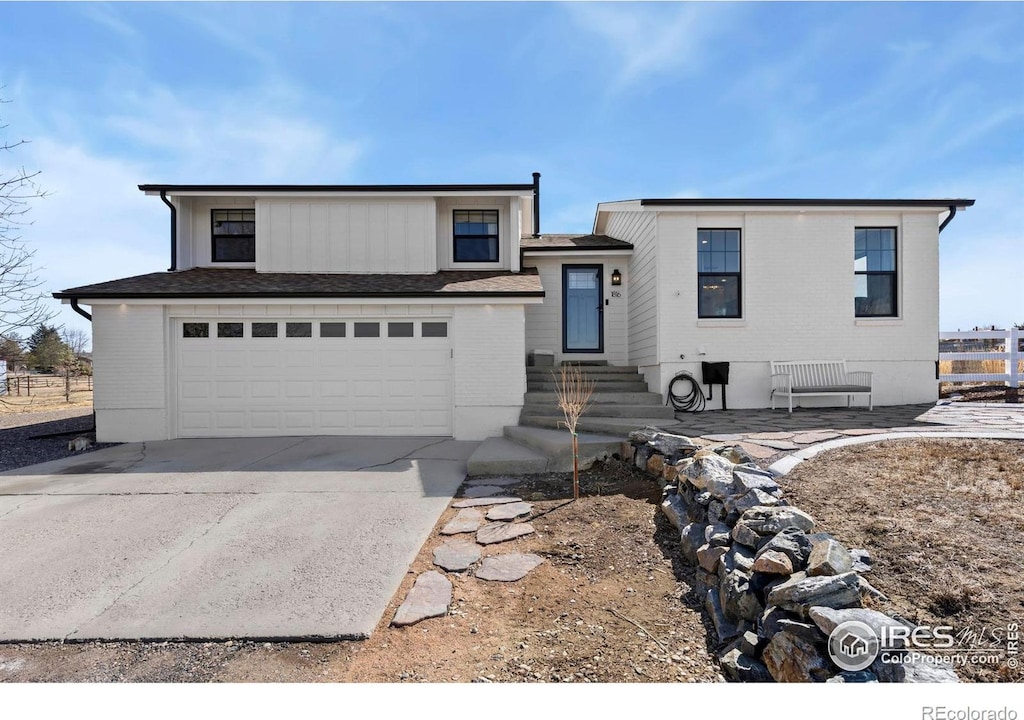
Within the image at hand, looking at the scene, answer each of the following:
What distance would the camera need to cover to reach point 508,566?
10.9 ft

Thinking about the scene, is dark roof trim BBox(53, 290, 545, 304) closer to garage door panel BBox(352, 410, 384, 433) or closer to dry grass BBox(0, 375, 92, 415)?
garage door panel BBox(352, 410, 384, 433)

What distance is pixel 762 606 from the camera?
7.67ft

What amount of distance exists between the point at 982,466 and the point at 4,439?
14.9 m

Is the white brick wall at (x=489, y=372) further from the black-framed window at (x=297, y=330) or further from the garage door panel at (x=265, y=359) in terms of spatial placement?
the garage door panel at (x=265, y=359)

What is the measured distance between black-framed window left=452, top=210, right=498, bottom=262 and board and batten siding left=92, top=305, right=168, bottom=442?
19.1 ft

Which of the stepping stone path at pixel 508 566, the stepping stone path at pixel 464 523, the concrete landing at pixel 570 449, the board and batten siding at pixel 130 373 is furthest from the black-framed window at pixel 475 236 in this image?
the stepping stone path at pixel 508 566

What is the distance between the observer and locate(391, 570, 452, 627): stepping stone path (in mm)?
2629

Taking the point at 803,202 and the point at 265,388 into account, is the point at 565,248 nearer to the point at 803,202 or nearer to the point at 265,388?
the point at 803,202

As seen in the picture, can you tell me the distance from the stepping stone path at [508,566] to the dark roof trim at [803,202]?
22.3 ft

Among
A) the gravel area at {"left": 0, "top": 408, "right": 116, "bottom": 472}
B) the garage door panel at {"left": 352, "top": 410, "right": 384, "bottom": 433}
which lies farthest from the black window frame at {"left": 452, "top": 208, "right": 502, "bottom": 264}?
the gravel area at {"left": 0, "top": 408, "right": 116, "bottom": 472}

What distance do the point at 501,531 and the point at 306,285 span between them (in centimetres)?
656

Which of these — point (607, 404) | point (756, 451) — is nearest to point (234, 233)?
point (607, 404)

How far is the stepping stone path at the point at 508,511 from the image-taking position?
4.30m

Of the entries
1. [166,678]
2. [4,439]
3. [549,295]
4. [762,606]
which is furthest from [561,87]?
[4,439]
